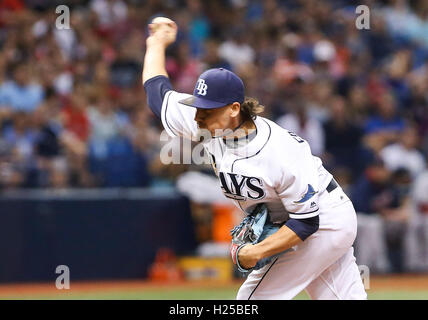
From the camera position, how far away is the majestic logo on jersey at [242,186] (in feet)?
15.7

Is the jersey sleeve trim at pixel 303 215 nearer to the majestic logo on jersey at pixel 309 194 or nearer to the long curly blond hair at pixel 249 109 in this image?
the majestic logo on jersey at pixel 309 194

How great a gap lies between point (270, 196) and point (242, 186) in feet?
0.61

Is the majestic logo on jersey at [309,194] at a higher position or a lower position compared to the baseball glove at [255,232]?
higher

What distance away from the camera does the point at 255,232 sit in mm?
4895

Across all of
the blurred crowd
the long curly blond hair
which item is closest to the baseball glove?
the long curly blond hair

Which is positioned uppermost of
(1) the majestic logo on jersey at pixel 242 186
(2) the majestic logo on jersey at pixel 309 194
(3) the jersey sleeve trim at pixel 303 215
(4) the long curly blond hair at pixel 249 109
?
(4) the long curly blond hair at pixel 249 109

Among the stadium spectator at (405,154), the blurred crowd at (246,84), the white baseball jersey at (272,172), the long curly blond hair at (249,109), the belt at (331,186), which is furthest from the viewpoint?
the stadium spectator at (405,154)

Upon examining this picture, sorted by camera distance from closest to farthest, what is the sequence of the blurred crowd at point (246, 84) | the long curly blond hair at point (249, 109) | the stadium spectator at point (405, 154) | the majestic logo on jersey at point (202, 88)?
1. the majestic logo on jersey at point (202, 88)
2. the long curly blond hair at point (249, 109)
3. the blurred crowd at point (246, 84)
4. the stadium spectator at point (405, 154)

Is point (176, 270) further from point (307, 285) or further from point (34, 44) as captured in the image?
point (307, 285)

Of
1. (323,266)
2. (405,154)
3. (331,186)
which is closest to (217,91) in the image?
(331,186)

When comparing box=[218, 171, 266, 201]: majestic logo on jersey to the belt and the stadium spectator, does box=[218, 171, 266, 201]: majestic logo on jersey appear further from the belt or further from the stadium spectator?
the stadium spectator

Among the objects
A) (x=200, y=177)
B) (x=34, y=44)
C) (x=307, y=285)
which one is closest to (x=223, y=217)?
(x=200, y=177)

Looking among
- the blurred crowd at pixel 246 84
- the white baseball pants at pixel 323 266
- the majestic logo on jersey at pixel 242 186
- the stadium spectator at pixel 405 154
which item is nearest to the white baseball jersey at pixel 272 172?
the majestic logo on jersey at pixel 242 186

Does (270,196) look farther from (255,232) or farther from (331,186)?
(331,186)
